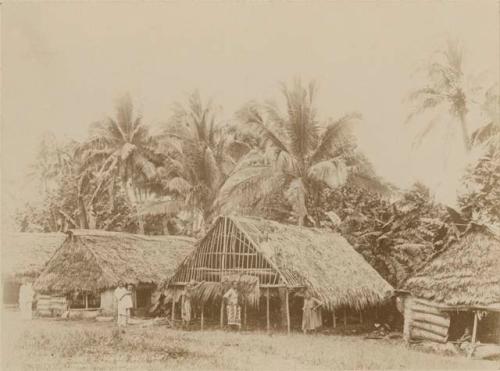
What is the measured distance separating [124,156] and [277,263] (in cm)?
697

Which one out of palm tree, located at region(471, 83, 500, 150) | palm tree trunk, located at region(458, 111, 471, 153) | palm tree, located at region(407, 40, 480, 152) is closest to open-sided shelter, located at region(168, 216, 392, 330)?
palm tree, located at region(407, 40, 480, 152)

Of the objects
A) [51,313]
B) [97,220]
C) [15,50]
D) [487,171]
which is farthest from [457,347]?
[97,220]

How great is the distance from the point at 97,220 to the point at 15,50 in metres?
12.3

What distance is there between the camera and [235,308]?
564 inches

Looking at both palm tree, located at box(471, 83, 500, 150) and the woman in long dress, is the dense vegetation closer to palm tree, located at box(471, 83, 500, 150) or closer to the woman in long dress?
palm tree, located at box(471, 83, 500, 150)

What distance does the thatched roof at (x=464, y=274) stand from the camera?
11.6m

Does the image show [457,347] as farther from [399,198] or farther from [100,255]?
[100,255]

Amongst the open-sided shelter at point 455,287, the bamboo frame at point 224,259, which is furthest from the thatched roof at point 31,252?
the open-sided shelter at point 455,287

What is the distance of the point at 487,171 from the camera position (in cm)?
1212

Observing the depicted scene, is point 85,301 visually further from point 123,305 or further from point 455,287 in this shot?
point 455,287

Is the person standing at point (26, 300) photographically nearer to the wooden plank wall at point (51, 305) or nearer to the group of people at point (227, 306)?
the group of people at point (227, 306)

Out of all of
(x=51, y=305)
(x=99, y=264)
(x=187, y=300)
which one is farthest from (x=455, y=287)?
(x=51, y=305)

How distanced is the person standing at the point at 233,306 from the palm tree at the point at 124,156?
491 centimetres

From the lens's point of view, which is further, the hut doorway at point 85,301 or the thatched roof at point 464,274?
the hut doorway at point 85,301
